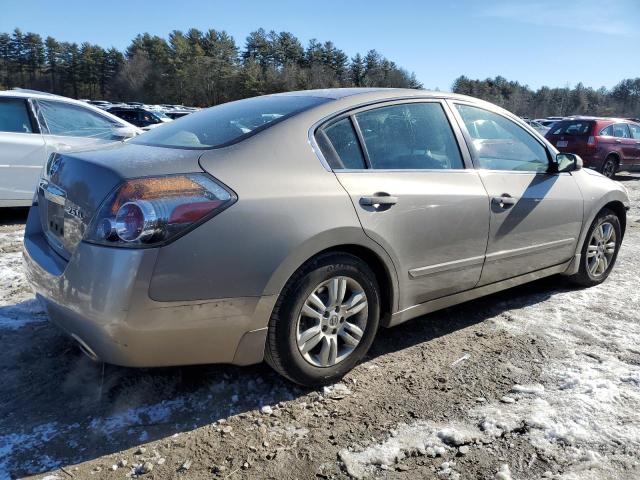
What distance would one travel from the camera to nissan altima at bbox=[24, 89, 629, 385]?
219 cm

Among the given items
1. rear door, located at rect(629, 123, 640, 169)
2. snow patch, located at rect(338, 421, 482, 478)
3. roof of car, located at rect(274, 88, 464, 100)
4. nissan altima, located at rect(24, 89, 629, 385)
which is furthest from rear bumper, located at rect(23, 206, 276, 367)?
rear door, located at rect(629, 123, 640, 169)

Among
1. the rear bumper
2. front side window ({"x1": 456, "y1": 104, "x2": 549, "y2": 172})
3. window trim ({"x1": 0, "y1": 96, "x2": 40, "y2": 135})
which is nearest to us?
the rear bumper

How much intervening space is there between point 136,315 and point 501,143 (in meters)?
2.77

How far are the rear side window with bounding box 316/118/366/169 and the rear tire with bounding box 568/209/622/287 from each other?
8.13ft

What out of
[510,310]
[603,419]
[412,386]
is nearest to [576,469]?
[603,419]

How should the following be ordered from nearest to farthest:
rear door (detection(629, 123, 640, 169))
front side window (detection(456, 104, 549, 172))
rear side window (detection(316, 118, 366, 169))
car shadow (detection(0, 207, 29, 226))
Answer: rear side window (detection(316, 118, 366, 169)) → front side window (detection(456, 104, 549, 172)) → car shadow (detection(0, 207, 29, 226)) → rear door (detection(629, 123, 640, 169))

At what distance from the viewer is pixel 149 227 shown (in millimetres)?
2127

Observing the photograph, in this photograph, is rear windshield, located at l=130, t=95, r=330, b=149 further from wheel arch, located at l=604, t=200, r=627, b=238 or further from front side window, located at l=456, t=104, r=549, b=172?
wheel arch, located at l=604, t=200, r=627, b=238

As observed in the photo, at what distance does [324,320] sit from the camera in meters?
2.68

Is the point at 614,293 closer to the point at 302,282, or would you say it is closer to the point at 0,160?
the point at 302,282

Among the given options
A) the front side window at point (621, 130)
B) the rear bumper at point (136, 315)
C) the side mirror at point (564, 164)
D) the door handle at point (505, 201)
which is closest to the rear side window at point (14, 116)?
the rear bumper at point (136, 315)

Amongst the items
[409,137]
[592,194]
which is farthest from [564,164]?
[409,137]

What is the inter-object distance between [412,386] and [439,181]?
3.91 ft

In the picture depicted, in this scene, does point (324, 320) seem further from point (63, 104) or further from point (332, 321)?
point (63, 104)
